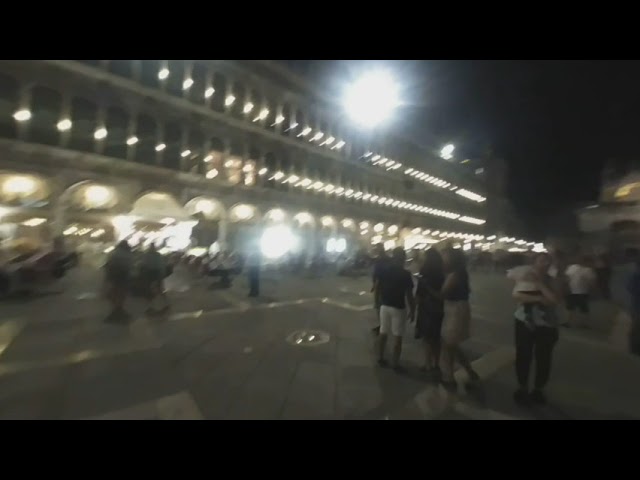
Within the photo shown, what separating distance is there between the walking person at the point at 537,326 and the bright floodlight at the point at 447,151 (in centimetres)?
358

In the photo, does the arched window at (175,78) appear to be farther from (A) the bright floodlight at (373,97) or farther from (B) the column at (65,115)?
(A) the bright floodlight at (373,97)

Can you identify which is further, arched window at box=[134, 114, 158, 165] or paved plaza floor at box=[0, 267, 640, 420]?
arched window at box=[134, 114, 158, 165]

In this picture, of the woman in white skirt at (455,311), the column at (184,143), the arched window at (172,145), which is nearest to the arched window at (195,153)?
the column at (184,143)

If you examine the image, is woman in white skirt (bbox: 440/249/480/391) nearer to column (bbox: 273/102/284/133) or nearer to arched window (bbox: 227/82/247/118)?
arched window (bbox: 227/82/247/118)

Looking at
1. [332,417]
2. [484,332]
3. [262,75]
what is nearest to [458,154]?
[484,332]

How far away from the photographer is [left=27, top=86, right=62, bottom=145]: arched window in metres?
5.86

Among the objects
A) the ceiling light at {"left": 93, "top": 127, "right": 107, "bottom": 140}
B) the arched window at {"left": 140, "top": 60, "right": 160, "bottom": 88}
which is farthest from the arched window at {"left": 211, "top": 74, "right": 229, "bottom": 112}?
the ceiling light at {"left": 93, "top": 127, "right": 107, "bottom": 140}

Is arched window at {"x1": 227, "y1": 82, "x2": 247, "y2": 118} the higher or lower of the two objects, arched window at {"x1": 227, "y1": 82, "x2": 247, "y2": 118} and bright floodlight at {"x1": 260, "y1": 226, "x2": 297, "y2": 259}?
the higher

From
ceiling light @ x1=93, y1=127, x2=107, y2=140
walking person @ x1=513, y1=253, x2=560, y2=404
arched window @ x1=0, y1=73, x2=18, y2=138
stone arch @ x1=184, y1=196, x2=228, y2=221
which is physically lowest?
walking person @ x1=513, y1=253, x2=560, y2=404

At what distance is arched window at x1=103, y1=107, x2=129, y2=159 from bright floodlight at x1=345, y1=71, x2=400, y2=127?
4.59 metres

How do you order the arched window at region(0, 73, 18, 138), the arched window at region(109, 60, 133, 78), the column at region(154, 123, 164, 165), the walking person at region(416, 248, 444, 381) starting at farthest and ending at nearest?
the column at region(154, 123, 164, 165) → the arched window at region(0, 73, 18, 138) → the arched window at region(109, 60, 133, 78) → the walking person at region(416, 248, 444, 381)

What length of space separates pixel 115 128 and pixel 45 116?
3.79 ft

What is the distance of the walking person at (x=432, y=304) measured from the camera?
402 centimetres

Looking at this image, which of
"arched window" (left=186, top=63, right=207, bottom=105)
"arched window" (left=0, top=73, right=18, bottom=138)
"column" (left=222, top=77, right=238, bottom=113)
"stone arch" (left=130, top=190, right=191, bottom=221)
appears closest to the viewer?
"arched window" (left=0, top=73, right=18, bottom=138)
